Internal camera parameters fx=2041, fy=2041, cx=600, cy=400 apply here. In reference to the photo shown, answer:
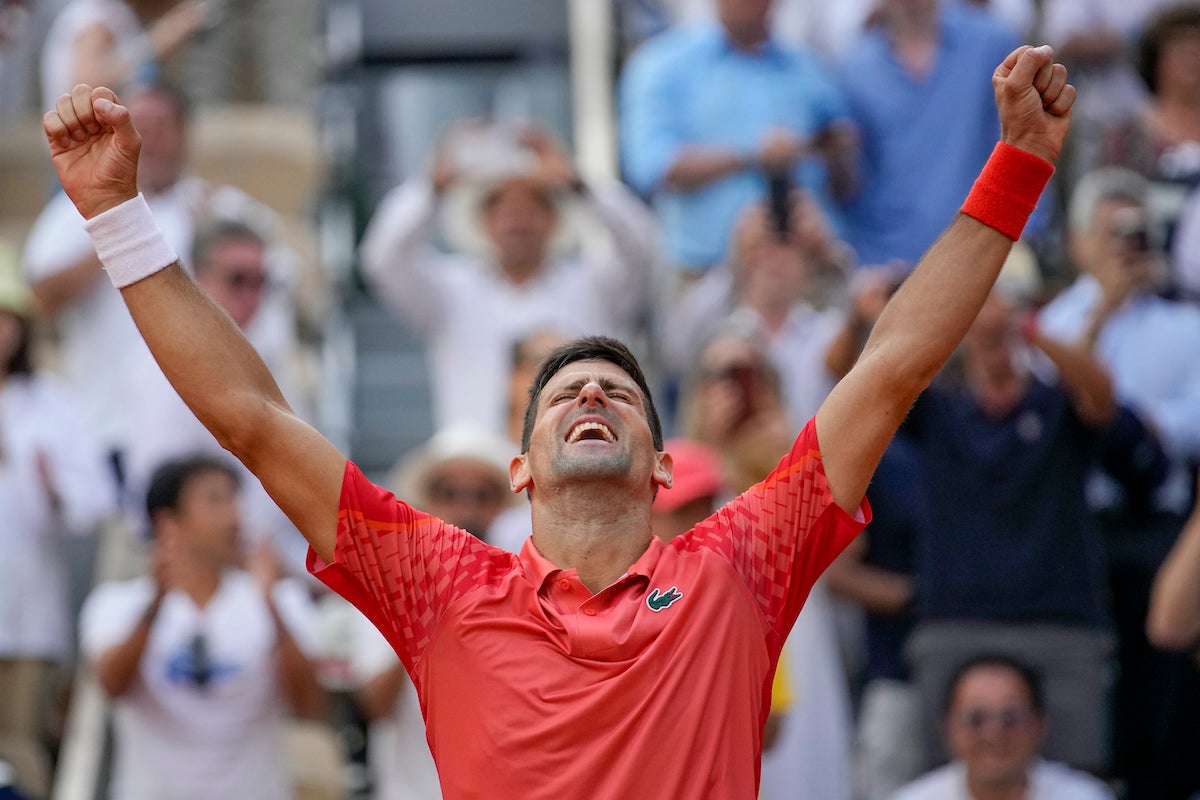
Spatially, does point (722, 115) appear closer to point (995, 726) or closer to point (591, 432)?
point (995, 726)

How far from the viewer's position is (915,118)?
9047 mm

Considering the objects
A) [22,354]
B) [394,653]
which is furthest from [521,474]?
[22,354]

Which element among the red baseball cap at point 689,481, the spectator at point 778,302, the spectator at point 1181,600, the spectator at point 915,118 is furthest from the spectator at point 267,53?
the spectator at point 1181,600

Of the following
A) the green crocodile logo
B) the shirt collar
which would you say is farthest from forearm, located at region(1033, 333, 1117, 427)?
the green crocodile logo

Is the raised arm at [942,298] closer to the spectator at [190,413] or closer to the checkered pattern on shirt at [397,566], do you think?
the checkered pattern on shirt at [397,566]

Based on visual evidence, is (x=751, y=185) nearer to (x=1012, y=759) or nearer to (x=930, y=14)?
(x=930, y=14)

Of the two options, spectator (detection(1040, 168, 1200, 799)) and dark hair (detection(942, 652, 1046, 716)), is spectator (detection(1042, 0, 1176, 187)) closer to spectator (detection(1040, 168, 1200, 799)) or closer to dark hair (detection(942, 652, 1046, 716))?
spectator (detection(1040, 168, 1200, 799))

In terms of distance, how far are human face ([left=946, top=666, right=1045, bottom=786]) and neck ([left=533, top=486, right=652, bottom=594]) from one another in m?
2.85

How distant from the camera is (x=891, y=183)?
9.00 meters

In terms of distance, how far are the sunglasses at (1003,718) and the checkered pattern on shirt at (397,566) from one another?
120 inches

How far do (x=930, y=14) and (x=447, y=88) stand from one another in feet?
13.5

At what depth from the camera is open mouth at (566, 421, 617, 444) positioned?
13.6ft

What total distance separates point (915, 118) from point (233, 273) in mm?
3150

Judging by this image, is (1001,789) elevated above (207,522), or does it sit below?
below
